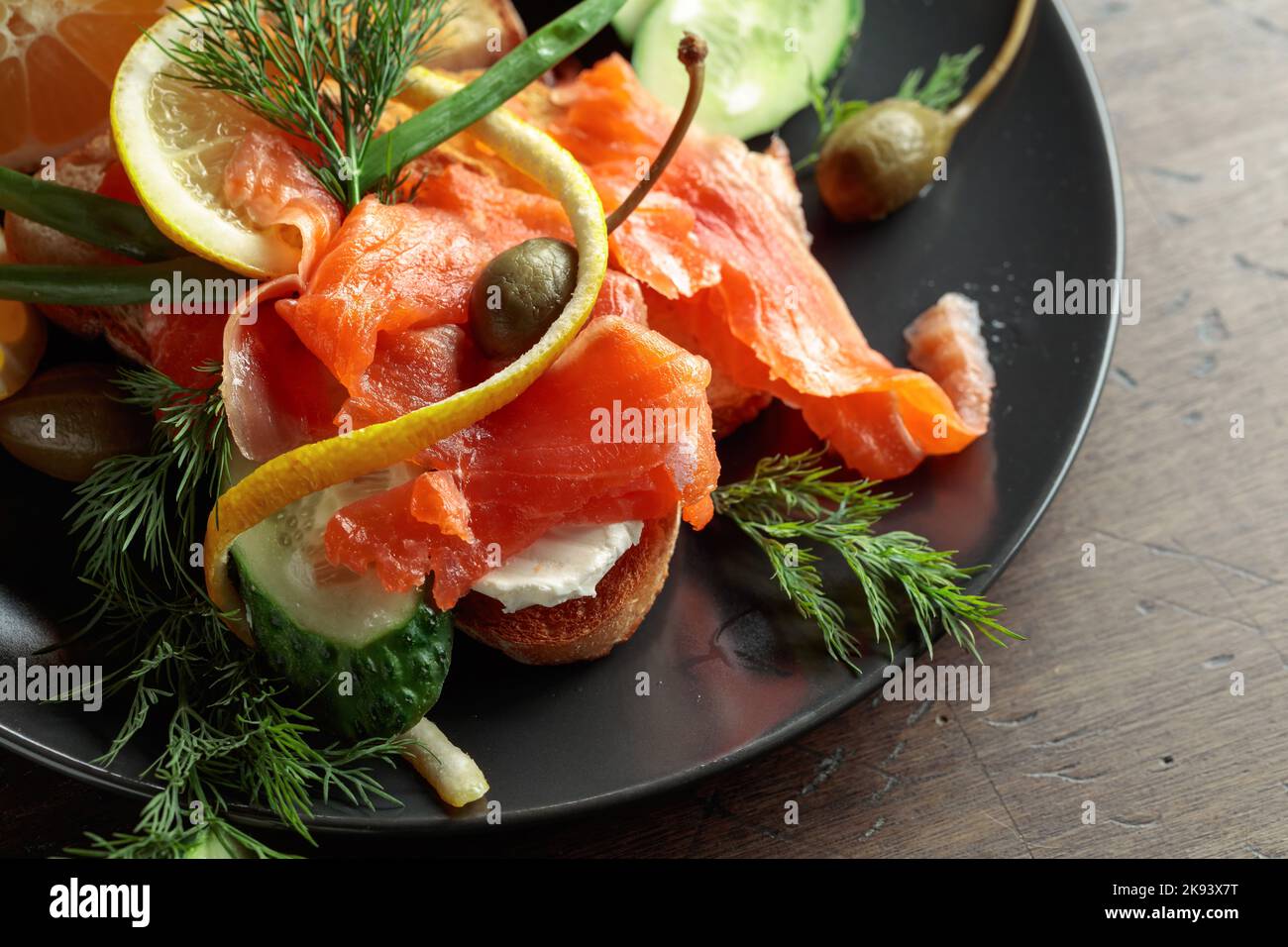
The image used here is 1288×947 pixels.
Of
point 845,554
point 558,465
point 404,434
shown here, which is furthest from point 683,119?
point 845,554

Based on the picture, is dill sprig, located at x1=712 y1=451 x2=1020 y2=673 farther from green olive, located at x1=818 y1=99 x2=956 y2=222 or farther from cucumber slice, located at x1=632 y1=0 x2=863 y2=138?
cucumber slice, located at x1=632 y1=0 x2=863 y2=138

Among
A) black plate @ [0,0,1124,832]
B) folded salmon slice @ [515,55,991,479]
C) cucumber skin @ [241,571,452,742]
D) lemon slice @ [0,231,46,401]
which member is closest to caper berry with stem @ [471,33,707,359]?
folded salmon slice @ [515,55,991,479]

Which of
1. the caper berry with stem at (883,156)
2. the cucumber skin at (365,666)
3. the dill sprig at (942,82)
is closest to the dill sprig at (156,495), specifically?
the cucumber skin at (365,666)

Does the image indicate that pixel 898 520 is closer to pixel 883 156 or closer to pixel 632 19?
pixel 883 156

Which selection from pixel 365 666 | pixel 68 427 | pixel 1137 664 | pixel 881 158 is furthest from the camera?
pixel 881 158

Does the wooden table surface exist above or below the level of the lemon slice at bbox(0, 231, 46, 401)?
below

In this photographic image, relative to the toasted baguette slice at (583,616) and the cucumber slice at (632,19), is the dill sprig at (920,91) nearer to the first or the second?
the cucumber slice at (632,19)

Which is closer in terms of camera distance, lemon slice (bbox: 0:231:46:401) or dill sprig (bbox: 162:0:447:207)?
dill sprig (bbox: 162:0:447:207)
